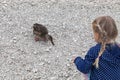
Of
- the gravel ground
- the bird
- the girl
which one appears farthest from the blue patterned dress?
the bird

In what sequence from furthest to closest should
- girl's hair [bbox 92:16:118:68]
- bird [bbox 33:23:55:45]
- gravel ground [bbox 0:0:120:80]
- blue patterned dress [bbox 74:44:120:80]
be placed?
bird [bbox 33:23:55:45] < gravel ground [bbox 0:0:120:80] < blue patterned dress [bbox 74:44:120:80] < girl's hair [bbox 92:16:118:68]

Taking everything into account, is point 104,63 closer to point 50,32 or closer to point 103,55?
point 103,55

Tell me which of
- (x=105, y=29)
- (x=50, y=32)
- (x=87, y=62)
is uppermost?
(x=105, y=29)

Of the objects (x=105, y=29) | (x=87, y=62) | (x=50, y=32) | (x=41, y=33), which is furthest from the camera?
(x=50, y=32)

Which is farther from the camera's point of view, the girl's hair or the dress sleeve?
the dress sleeve

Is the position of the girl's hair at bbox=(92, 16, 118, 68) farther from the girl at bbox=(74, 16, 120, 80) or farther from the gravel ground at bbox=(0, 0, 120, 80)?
the gravel ground at bbox=(0, 0, 120, 80)

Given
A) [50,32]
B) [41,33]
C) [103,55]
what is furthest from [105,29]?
[50,32]

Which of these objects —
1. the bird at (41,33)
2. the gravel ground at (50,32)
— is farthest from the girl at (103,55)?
the bird at (41,33)

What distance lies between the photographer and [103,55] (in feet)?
11.0

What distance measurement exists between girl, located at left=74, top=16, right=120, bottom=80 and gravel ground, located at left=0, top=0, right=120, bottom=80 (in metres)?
1.57

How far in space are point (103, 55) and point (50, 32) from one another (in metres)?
2.74

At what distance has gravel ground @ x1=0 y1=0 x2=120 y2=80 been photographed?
5.11 meters

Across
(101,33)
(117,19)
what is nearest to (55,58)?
(117,19)

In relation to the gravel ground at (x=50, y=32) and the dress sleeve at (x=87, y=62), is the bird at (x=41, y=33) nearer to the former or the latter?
the gravel ground at (x=50, y=32)
